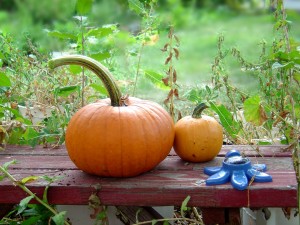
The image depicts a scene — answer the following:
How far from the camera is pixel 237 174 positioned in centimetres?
168

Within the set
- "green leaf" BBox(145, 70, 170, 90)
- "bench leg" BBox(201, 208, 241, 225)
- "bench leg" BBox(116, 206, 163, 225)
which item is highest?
"green leaf" BBox(145, 70, 170, 90)

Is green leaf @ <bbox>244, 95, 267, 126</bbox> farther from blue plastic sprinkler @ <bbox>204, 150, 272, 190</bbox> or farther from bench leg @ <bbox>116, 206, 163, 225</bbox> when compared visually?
bench leg @ <bbox>116, 206, 163, 225</bbox>

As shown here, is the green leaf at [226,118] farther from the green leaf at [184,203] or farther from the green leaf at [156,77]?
the green leaf at [184,203]

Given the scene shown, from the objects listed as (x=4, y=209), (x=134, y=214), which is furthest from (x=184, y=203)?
(x=4, y=209)

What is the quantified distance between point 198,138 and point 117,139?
271 millimetres

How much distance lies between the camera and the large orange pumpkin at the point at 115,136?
1717mm

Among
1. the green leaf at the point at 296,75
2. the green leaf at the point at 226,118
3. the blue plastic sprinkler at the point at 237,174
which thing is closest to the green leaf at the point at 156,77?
the green leaf at the point at 226,118

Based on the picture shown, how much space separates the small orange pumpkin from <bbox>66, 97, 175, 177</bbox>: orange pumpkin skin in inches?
3.1

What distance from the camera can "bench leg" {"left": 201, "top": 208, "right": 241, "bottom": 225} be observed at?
1.67 metres

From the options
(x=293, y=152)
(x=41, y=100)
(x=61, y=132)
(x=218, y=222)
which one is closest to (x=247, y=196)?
(x=218, y=222)

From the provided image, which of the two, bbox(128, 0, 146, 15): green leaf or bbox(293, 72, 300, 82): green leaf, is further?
bbox(128, 0, 146, 15): green leaf

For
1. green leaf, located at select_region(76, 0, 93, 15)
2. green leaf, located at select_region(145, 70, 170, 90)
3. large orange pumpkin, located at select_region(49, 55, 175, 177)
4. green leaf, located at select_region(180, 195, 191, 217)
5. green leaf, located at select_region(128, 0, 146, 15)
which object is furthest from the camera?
green leaf, located at select_region(145, 70, 170, 90)

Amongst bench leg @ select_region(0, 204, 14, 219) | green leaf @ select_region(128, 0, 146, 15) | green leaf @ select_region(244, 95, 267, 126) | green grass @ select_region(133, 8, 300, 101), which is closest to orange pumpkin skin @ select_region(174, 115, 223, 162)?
green leaf @ select_region(244, 95, 267, 126)

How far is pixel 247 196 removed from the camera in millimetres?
1622
